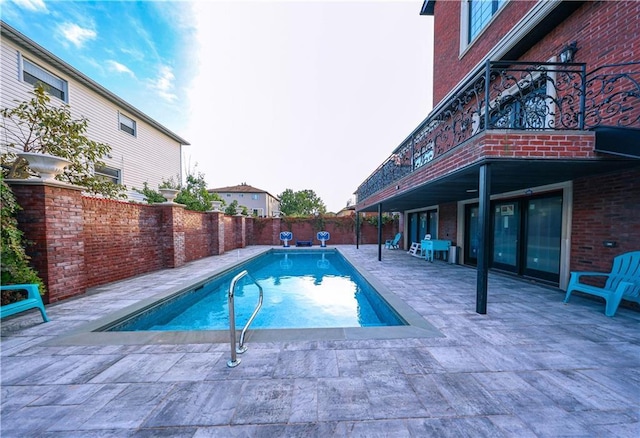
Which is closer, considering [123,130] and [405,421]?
[405,421]

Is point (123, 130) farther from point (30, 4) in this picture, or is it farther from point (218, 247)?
point (218, 247)

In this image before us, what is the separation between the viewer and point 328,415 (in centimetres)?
187

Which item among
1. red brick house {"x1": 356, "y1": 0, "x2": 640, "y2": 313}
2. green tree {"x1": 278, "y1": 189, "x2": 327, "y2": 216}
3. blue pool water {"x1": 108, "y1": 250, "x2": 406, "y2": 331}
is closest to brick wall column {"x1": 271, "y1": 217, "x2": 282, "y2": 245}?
blue pool water {"x1": 108, "y1": 250, "x2": 406, "y2": 331}

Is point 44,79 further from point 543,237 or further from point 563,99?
point 543,237

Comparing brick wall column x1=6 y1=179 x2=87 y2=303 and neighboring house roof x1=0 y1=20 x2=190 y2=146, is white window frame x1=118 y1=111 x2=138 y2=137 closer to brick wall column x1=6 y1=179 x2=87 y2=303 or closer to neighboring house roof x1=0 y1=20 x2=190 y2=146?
neighboring house roof x1=0 y1=20 x2=190 y2=146

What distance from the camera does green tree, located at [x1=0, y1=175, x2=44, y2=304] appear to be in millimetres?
3873

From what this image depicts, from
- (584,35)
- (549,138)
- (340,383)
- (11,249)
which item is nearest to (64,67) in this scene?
(11,249)

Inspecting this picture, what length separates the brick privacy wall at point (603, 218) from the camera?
415 cm

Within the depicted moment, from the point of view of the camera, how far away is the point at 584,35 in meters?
4.61

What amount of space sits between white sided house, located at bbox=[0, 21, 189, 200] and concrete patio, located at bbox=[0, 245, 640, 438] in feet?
25.1

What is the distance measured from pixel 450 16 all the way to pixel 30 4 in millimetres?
14061

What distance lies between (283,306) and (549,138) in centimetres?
604

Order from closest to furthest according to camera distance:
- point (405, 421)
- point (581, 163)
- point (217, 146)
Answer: point (405, 421), point (581, 163), point (217, 146)

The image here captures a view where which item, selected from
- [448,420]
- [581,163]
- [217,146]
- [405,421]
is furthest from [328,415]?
[217,146]
